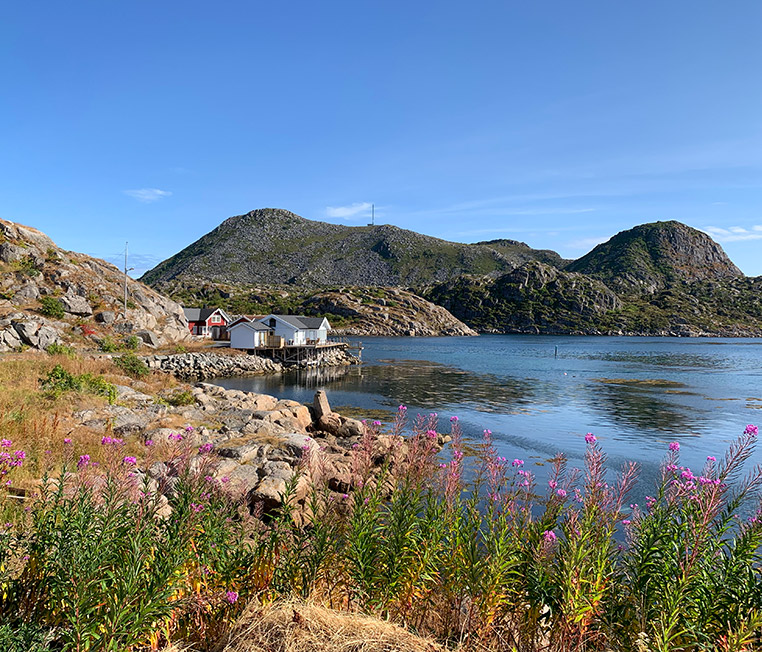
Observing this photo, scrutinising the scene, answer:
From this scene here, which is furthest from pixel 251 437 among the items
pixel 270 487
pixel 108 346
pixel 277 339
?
pixel 277 339

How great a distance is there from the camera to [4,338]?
3638cm

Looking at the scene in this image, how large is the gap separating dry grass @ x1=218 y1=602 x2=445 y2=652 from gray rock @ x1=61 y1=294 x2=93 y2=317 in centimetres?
5552

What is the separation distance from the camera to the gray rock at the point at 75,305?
163 ft

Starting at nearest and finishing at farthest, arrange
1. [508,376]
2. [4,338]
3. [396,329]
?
1. [4,338]
2. [508,376]
3. [396,329]

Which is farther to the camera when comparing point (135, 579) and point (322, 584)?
point (322, 584)

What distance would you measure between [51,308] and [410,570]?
53286 millimetres

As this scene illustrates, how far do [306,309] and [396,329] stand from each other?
30.2 metres

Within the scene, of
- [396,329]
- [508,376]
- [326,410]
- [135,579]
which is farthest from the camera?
[396,329]

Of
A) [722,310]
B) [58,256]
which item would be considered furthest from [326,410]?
[722,310]

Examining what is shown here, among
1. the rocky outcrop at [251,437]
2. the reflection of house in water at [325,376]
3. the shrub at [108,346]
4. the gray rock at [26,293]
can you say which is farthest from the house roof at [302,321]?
the rocky outcrop at [251,437]

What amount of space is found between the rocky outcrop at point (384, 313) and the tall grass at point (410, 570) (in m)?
132

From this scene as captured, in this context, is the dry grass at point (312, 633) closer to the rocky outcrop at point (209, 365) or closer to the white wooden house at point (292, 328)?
the rocky outcrop at point (209, 365)

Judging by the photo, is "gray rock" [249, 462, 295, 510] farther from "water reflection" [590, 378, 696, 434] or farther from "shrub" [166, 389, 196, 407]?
"water reflection" [590, 378, 696, 434]

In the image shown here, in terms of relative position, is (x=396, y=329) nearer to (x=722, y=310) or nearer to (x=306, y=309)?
(x=306, y=309)
